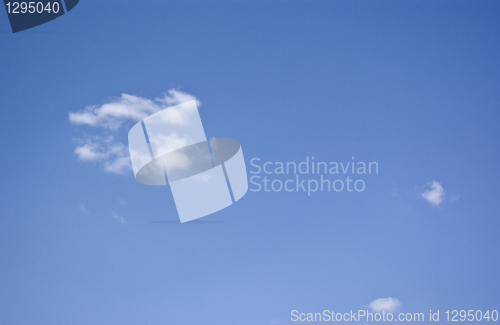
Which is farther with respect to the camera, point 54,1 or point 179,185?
point 54,1

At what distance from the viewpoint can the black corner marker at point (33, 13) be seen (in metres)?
7.90

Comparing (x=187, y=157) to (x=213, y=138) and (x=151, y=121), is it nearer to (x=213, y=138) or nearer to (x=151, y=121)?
(x=213, y=138)

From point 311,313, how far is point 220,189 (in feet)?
12.4

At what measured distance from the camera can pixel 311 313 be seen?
7398 millimetres

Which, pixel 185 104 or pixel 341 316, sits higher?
pixel 185 104

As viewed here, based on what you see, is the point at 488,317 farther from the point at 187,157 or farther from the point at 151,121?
the point at 151,121

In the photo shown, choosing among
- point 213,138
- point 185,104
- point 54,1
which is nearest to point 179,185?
point 213,138

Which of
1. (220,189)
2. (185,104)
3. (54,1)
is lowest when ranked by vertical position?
(220,189)

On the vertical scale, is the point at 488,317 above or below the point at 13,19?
below

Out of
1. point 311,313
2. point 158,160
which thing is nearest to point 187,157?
point 158,160

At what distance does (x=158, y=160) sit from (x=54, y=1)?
5194mm

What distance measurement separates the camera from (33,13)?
796 cm

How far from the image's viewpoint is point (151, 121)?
25.1 ft

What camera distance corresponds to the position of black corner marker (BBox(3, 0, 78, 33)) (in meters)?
7.90
